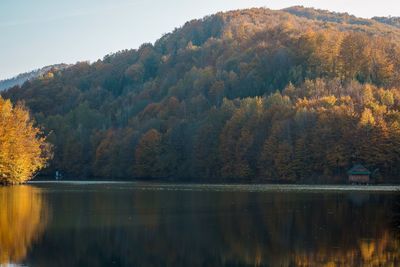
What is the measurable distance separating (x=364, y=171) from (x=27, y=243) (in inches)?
2966

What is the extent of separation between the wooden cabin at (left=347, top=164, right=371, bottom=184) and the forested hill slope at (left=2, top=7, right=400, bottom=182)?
3.59 m

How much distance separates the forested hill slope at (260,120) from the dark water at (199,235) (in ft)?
193

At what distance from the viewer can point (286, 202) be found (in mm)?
52969

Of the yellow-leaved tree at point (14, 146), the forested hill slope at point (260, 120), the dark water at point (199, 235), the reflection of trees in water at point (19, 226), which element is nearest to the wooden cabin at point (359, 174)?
the forested hill slope at point (260, 120)

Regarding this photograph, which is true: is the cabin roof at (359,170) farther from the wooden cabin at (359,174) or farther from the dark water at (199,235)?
the dark water at (199,235)

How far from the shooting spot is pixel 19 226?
116 ft

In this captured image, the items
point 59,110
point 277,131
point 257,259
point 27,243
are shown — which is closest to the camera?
point 257,259

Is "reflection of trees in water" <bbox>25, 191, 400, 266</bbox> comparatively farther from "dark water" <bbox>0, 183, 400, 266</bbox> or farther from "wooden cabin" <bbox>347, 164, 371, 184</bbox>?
"wooden cabin" <bbox>347, 164, 371, 184</bbox>

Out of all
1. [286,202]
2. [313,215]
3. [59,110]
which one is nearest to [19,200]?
[286,202]

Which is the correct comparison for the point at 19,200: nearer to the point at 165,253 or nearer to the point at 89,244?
the point at 89,244

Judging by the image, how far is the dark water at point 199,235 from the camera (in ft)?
85.8

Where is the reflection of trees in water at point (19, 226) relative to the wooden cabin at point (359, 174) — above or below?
above

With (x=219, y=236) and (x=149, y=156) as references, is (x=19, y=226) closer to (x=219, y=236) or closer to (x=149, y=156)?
(x=219, y=236)

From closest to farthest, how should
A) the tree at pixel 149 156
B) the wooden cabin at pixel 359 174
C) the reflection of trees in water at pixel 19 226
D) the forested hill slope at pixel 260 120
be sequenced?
the reflection of trees in water at pixel 19 226, the wooden cabin at pixel 359 174, the forested hill slope at pixel 260 120, the tree at pixel 149 156
